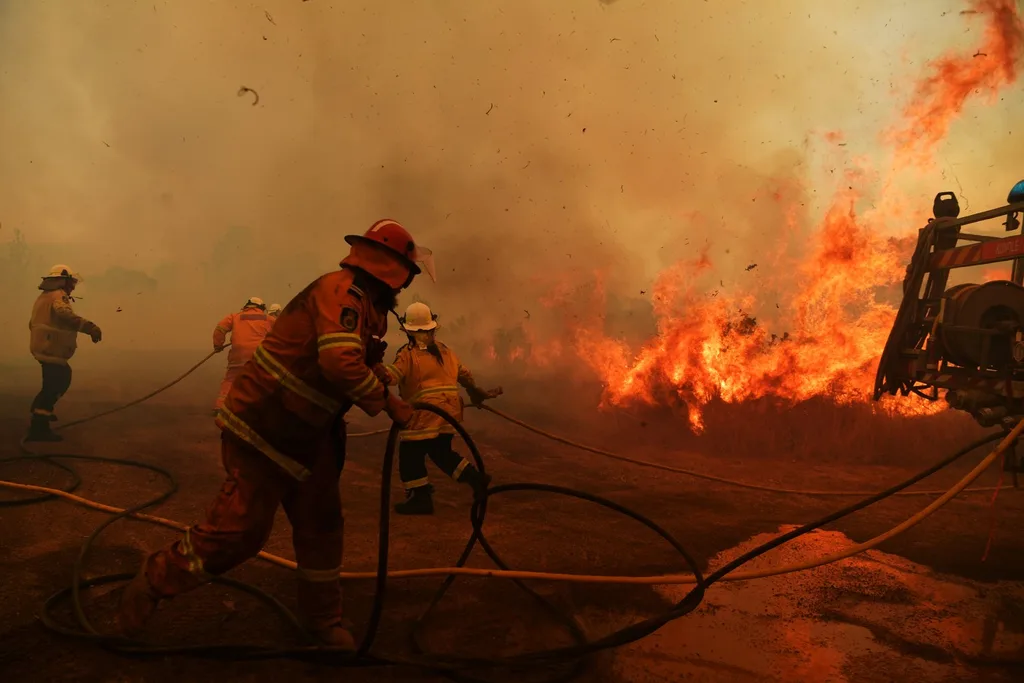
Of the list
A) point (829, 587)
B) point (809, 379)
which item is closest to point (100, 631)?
point (829, 587)

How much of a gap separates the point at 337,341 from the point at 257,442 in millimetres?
654

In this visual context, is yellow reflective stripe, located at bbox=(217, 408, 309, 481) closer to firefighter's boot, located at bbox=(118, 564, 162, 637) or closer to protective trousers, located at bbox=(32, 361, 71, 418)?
firefighter's boot, located at bbox=(118, 564, 162, 637)

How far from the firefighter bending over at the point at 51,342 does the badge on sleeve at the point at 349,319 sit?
6.68m

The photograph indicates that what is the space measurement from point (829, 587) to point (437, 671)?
273 cm

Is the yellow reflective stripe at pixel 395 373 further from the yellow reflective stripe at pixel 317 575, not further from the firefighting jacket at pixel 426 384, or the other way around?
the yellow reflective stripe at pixel 317 575

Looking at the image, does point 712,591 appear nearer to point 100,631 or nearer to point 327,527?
point 327,527

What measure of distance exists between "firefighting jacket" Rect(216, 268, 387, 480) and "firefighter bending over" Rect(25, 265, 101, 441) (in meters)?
6.33

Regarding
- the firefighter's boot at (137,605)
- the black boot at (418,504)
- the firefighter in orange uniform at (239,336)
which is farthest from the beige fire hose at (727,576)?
the firefighter in orange uniform at (239,336)

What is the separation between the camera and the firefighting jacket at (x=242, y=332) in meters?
8.03

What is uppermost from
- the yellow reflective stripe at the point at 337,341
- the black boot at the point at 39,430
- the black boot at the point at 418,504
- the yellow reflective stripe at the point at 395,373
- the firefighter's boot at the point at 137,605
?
the yellow reflective stripe at the point at 395,373

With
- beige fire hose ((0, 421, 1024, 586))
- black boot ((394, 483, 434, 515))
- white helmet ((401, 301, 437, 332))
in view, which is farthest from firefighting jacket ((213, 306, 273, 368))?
beige fire hose ((0, 421, 1024, 586))

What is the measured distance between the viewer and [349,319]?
275 cm

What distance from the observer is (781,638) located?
3088 millimetres

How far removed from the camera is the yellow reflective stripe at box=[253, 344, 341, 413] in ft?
9.18
